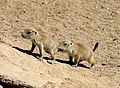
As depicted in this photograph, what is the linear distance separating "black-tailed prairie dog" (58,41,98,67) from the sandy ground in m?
0.25

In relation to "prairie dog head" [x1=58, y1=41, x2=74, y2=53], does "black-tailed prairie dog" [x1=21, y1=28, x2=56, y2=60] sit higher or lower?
higher

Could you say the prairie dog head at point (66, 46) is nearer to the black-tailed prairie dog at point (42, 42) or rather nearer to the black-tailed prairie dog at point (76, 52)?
the black-tailed prairie dog at point (76, 52)

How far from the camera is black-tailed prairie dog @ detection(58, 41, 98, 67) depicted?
38.4 feet

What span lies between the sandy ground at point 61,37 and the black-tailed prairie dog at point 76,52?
0.25 metres

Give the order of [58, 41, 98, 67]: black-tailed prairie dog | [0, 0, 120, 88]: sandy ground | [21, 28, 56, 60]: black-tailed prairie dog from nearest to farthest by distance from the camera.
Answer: [0, 0, 120, 88]: sandy ground < [21, 28, 56, 60]: black-tailed prairie dog < [58, 41, 98, 67]: black-tailed prairie dog

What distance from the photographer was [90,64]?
39.8 ft

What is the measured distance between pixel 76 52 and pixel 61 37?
2.17 metres

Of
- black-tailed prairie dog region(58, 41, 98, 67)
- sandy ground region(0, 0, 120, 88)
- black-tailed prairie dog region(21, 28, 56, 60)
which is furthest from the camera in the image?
black-tailed prairie dog region(58, 41, 98, 67)

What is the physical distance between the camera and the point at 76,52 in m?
11.7

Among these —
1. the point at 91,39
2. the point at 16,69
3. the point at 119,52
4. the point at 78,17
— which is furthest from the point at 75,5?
the point at 16,69

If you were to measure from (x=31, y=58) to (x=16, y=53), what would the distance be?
495mm

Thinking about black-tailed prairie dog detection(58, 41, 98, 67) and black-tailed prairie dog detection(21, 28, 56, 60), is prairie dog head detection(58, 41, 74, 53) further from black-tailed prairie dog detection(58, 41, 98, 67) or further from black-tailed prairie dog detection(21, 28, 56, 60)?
black-tailed prairie dog detection(21, 28, 56, 60)

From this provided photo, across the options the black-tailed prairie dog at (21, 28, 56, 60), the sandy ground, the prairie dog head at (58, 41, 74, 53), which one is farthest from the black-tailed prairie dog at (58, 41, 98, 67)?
the black-tailed prairie dog at (21, 28, 56, 60)

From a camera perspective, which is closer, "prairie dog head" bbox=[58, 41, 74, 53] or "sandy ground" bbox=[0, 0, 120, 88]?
"sandy ground" bbox=[0, 0, 120, 88]
